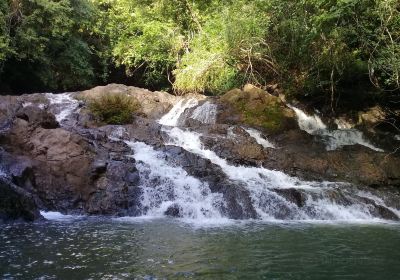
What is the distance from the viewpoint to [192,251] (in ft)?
26.2

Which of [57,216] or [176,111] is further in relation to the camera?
[176,111]

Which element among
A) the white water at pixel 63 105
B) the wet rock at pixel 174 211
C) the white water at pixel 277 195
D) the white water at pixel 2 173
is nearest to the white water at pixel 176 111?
the white water at pixel 277 195

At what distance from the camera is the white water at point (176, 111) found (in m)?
19.6

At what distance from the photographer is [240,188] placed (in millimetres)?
12914

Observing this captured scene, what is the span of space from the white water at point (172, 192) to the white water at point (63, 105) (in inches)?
213

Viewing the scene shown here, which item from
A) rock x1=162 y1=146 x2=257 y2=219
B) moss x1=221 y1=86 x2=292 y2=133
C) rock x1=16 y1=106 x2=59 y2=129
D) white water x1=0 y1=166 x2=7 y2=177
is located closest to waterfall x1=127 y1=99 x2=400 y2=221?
rock x1=162 y1=146 x2=257 y2=219

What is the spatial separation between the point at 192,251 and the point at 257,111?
11.6m

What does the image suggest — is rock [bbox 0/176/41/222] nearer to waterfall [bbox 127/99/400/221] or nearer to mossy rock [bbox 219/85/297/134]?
waterfall [bbox 127/99/400/221]

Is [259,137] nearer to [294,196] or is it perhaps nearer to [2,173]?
[294,196]

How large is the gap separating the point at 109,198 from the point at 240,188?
3604 mm

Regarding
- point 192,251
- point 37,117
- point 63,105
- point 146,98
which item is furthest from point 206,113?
point 192,251

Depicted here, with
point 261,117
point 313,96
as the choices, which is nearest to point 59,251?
point 261,117

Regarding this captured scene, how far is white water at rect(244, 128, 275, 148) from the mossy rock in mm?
470

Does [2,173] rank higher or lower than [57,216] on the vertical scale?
higher
